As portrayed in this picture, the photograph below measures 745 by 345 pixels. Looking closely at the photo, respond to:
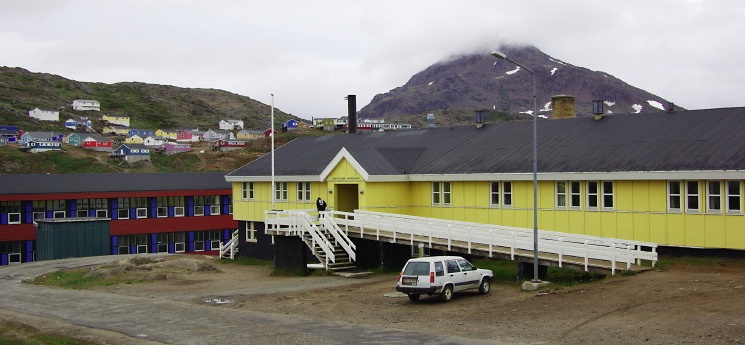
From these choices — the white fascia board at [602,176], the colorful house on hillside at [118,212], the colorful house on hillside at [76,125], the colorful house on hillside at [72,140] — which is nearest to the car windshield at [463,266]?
the white fascia board at [602,176]

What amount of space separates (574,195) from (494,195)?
4.28 meters

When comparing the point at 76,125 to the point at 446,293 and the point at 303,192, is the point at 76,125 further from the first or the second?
the point at 446,293

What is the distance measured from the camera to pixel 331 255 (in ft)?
116

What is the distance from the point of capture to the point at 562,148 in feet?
116

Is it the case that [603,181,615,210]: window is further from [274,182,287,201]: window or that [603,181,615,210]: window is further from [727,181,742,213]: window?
[274,182,287,201]: window

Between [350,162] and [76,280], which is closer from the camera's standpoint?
[76,280]

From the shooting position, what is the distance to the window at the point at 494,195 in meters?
35.7

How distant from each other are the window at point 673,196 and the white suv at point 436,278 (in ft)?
28.8

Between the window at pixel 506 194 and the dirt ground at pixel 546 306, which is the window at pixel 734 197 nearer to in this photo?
the dirt ground at pixel 546 306

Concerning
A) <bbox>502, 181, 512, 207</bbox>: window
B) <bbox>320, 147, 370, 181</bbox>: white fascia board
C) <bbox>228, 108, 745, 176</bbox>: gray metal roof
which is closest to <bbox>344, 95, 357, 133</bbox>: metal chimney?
<bbox>228, 108, 745, 176</bbox>: gray metal roof

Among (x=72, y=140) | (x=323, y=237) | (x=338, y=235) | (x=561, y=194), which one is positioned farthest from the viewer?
(x=72, y=140)

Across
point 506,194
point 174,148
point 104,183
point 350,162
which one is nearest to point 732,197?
point 506,194

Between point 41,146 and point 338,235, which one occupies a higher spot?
point 41,146

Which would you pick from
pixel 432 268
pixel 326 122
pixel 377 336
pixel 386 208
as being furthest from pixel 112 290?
pixel 326 122
